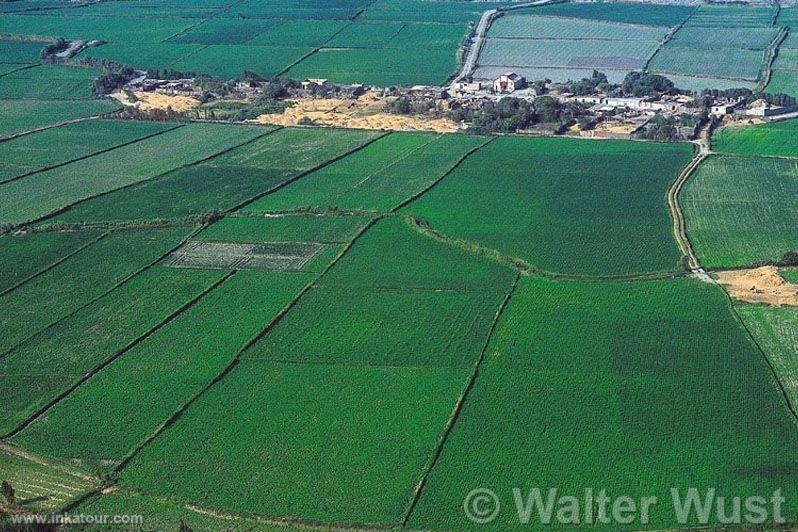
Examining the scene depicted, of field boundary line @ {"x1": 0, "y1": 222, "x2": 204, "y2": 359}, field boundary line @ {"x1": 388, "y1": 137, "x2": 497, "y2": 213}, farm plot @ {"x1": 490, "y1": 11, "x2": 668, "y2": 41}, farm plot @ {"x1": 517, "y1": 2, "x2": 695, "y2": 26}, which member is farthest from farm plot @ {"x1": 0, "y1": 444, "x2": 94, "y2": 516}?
farm plot @ {"x1": 517, "y1": 2, "x2": 695, "y2": 26}

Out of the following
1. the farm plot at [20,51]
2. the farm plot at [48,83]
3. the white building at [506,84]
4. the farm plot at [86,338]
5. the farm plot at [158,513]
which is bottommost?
the farm plot at [48,83]

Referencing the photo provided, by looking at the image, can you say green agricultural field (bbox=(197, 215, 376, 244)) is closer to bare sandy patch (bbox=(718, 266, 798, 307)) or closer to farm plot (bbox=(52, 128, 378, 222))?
farm plot (bbox=(52, 128, 378, 222))

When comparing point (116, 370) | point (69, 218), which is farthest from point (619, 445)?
point (69, 218)

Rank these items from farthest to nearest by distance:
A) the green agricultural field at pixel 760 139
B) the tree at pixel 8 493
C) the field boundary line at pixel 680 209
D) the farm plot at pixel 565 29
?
the farm plot at pixel 565 29, the green agricultural field at pixel 760 139, the field boundary line at pixel 680 209, the tree at pixel 8 493

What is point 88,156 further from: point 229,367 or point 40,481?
point 40,481

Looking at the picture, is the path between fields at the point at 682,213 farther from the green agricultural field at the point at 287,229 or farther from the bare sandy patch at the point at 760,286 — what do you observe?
the green agricultural field at the point at 287,229

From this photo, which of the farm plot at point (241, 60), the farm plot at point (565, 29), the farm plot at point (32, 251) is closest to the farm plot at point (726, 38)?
the farm plot at point (565, 29)

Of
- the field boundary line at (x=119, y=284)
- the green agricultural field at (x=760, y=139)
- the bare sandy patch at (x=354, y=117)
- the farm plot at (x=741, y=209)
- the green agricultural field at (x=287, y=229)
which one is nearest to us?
the field boundary line at (x=119, y=284)
